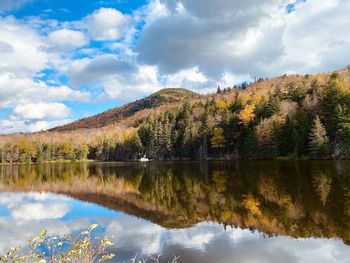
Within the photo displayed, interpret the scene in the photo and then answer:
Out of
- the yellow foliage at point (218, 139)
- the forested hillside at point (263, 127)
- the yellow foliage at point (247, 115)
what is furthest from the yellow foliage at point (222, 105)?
the yellow foliage at point (247, 115)

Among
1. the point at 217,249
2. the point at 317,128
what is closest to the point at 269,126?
the point at 317,128

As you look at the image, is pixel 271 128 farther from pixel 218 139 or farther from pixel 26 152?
pixel 26 152

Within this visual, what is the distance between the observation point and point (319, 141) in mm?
79938

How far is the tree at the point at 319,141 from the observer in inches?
3142

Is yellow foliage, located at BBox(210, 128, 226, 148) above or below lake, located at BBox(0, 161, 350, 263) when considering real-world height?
above

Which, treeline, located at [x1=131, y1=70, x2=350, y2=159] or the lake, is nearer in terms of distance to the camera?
the lake

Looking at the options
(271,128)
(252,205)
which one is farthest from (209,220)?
(271,128)

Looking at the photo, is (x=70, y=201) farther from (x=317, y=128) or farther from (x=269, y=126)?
(x=269, y=126)

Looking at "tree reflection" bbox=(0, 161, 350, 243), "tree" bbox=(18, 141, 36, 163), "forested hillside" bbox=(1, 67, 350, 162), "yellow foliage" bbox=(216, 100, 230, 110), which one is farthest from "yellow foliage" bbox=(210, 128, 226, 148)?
"tree" bbox=(18, 141, 36, 163)

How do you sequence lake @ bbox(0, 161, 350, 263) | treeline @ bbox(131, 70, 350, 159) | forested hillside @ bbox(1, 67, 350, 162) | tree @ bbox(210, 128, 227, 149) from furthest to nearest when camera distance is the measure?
tree @ bbox(210, 128, 227, 149)
forested hillside @ bbox(1, 67, 350, 162)
treeline @ bbox(131, 70, 350, 159)
lake @ bbox(0, 161, 350, 263)

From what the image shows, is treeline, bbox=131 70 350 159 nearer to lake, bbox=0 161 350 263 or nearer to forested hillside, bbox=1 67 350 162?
forested hillside, bbox=1 67 350 162

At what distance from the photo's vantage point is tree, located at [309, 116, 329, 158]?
79812 millimetres

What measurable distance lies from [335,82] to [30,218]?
3128 inches

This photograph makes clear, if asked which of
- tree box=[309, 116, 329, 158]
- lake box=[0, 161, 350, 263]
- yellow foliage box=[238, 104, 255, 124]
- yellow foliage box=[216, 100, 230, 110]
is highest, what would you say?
yellow foliage box=[216, 100, 230, 110]
